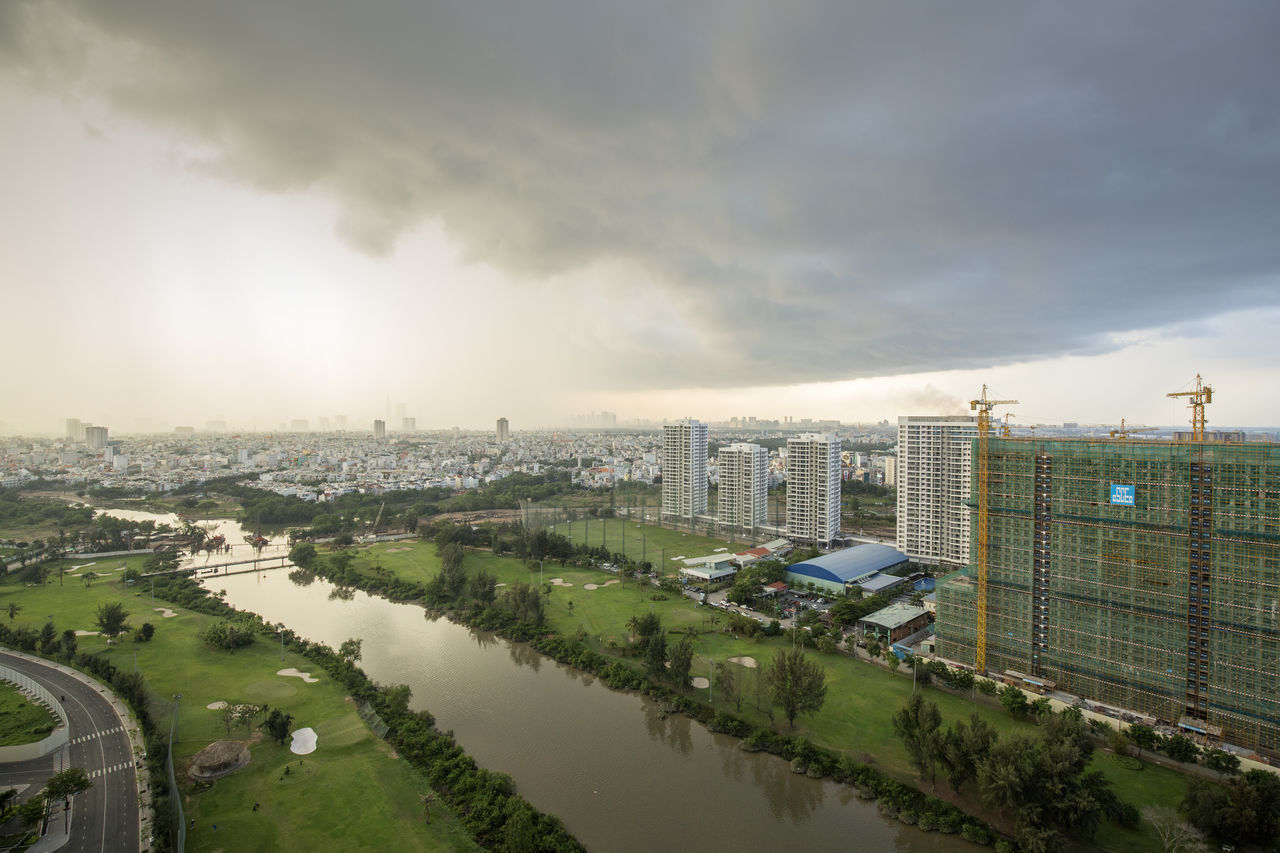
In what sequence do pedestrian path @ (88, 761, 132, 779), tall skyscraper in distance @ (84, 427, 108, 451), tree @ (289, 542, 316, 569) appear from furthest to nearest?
tall skyscraper in distance @ (84, 427, 108, 451), tree @ (289, 542, 316, 569), pedestrian path @ (88, 761, 132, 779)

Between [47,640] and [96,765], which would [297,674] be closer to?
[96,765]

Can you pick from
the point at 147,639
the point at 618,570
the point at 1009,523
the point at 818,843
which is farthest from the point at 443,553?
the point at 1009,523

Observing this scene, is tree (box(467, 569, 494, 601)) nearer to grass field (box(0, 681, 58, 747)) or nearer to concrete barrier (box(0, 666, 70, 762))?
concrete barrier (box(0, 666, 70, 762))

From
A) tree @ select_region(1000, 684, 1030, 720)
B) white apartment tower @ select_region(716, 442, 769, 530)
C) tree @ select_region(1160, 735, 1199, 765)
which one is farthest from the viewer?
white apartment tower @ select_region(716, 442, 769, 530)

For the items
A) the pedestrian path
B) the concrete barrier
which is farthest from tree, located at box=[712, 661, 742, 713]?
the concrete barrier

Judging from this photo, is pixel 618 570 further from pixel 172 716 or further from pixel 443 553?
pixel 172 716


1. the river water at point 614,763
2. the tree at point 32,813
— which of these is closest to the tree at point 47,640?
the river water at point 614,763
